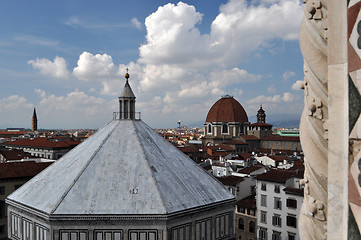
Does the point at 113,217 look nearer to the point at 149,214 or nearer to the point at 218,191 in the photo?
the point at 149,214

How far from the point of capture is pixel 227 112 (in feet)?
382

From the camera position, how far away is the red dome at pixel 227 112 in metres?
115

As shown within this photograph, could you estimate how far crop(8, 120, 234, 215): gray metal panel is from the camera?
15297 millimetres

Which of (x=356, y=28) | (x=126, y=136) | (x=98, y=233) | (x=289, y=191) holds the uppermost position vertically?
(x=356, y=28)

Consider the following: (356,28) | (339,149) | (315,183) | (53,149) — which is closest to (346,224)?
(315,183)

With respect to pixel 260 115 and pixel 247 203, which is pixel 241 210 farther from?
pixel 260 115

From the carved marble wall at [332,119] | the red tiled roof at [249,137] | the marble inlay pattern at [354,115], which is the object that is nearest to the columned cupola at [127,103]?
the carved marble wall at [332,119]

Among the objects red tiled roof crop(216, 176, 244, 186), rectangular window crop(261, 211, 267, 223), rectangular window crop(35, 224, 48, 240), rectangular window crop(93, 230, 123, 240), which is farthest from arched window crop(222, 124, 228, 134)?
rectangular window crop(93, 230, 123, 240)

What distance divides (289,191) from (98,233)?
75.7 ft

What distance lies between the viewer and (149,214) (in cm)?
1473

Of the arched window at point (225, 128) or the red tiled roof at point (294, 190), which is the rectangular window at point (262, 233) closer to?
the red tiled roof at point (294, 190)

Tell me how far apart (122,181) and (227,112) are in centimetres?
10210

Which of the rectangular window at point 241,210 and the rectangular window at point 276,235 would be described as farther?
the rectangular window at point 241,210

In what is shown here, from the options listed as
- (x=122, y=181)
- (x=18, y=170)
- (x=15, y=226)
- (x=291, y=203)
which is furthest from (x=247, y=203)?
(x=18, y=170)
